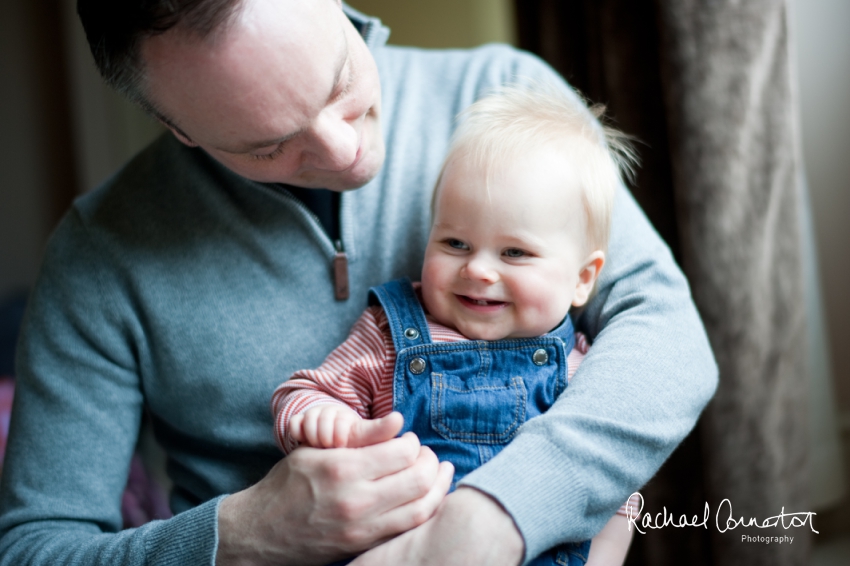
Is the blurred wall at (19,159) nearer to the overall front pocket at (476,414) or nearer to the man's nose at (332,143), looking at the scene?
the man's nose at (332,143)

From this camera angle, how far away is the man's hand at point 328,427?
92cm

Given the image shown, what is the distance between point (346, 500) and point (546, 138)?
0.61 m

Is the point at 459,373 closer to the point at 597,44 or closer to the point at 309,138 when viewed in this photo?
the point at 309,138

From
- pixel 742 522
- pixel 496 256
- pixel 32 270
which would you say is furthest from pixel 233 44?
pixel 32 270

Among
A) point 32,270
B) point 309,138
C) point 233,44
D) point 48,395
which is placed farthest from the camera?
point 32,270

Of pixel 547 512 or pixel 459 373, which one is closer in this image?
pixel 547 512

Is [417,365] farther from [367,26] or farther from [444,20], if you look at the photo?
[444,20]

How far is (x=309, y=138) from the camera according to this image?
0.97m

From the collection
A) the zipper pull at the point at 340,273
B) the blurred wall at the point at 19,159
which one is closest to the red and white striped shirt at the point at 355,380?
the zipper pull at the point at 340,273

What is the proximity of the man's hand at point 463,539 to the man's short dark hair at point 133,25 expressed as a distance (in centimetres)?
67

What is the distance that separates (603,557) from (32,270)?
2.96 metres

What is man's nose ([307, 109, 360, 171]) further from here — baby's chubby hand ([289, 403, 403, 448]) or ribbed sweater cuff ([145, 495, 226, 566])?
ribbed sweater cuff ([145, 495, 226, 566])

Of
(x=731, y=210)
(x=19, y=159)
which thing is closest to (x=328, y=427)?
(x=731, y=210)

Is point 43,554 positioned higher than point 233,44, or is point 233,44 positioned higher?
point 233,44
